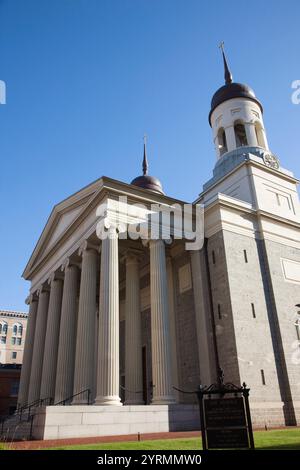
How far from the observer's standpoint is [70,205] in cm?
2498

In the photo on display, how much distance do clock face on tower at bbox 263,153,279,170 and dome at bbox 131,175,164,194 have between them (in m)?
12.5

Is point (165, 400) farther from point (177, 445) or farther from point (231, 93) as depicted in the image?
point (231, 93)

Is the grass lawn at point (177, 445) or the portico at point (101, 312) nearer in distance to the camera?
the grass lawn at point (177, 445)

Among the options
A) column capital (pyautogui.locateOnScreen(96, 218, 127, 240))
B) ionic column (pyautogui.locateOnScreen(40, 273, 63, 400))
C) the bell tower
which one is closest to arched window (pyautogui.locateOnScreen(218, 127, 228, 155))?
the bell tower

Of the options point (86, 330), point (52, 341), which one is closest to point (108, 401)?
point (86, 330)

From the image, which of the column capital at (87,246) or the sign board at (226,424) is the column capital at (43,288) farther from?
the sign board at (226,424)

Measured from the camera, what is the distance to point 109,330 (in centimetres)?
1722

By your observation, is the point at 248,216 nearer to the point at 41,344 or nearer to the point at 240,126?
the point at 240,126

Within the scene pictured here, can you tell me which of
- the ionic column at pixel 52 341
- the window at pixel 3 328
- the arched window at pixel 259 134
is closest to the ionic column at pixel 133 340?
the ionic column at pixel 52 341

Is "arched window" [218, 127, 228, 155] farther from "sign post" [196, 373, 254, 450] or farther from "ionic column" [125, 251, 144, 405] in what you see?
"sign post" [196, 373, 254, 450]

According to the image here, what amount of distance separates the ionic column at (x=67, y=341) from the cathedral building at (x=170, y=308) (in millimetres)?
61

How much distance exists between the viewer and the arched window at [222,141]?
104 ft

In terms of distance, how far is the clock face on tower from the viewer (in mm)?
27597

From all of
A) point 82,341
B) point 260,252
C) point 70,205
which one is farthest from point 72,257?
point 260,252
